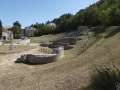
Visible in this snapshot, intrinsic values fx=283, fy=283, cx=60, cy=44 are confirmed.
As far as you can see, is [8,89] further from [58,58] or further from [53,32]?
[53,32]

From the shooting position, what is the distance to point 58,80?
52.9 ft

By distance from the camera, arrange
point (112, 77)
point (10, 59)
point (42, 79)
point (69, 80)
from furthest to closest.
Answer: point (10, 59)
point (42, 79)
point (69, 80)
point (112, 77)

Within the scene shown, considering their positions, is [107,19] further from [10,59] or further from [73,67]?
[73,67]

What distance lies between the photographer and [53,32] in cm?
8431

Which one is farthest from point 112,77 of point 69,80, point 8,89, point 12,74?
point 12,74

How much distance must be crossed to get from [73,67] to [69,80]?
3579mm

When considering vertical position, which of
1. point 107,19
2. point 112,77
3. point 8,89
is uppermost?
point 107,19

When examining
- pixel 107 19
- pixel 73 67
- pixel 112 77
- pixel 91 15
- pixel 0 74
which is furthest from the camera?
pixel 91 15

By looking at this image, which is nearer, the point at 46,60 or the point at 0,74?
the point at 0,74

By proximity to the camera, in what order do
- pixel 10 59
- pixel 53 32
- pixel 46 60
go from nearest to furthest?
pixel 46 60 → pixel 10 59 → pixel 53 32

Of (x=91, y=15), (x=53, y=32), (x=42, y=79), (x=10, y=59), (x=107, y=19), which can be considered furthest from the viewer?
(x=53, y=32)

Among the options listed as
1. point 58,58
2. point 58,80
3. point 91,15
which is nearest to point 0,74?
point 58,80

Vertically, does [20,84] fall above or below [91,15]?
below

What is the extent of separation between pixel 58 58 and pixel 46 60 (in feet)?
4.79
